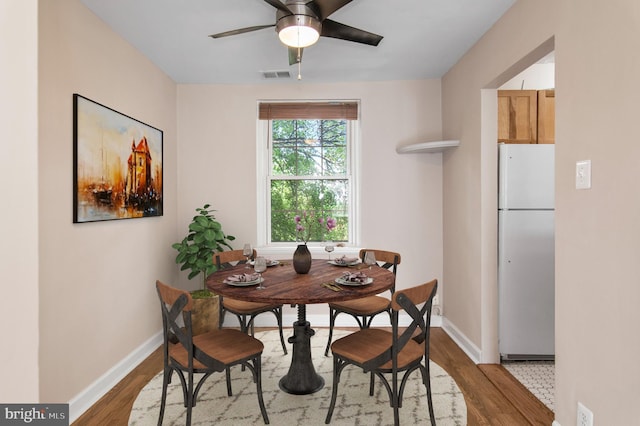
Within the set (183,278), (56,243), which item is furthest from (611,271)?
(183,278)

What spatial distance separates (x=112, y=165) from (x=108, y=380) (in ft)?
5.24

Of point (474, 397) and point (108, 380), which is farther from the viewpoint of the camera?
point (108, 380)

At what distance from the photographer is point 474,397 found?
2.39 metres

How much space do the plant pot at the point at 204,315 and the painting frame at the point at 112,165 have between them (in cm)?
97

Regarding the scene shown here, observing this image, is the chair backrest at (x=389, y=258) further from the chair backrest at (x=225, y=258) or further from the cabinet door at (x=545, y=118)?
the cabinet door at (x=545, y=118)

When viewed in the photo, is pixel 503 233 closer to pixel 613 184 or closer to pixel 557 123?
pixel 557 123

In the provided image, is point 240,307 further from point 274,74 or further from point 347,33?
point 274,74

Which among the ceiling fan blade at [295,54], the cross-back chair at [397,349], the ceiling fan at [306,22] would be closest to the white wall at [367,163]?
the ceiling fan blade at [295,54]

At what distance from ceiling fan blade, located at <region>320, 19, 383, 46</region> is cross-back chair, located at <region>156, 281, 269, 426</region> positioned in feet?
5.86

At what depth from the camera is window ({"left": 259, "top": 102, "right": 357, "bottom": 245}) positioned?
4.04 metres

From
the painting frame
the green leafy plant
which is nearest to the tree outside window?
the green leafy plant

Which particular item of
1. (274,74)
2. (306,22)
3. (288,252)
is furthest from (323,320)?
(306,22)

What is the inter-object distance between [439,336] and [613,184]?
2428mm

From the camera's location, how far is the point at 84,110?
7.50 ft
